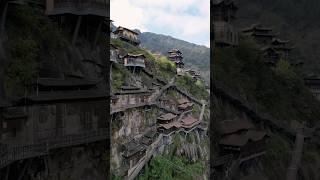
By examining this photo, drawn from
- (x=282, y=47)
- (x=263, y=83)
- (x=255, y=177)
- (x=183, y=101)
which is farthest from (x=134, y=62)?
(x=282, y=47)

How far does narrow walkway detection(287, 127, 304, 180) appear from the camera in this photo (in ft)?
15.8

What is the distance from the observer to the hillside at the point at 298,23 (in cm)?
502

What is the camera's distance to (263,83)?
4820 mm

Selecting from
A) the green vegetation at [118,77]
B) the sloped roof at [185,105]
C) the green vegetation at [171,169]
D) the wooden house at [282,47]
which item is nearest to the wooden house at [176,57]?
the sloped roof at [185,105]

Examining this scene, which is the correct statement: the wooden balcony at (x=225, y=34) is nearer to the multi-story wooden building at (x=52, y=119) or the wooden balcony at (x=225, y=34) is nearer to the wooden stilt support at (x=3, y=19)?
the multi-story wooden building at (x=52, y=119)

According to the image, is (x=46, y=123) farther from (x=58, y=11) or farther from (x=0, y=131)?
(x=58, y=11)

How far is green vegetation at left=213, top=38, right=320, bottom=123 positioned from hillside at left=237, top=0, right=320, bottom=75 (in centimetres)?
28

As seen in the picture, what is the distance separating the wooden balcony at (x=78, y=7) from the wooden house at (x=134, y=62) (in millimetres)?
483

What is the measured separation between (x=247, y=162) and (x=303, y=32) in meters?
1.86

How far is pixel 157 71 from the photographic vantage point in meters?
4.05

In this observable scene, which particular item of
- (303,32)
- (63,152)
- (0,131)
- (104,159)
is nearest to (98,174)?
(104,159)

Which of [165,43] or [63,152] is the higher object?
[165,43]

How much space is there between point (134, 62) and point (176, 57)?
1.41 ft

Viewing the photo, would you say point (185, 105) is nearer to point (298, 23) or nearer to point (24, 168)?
point (24, 168)
